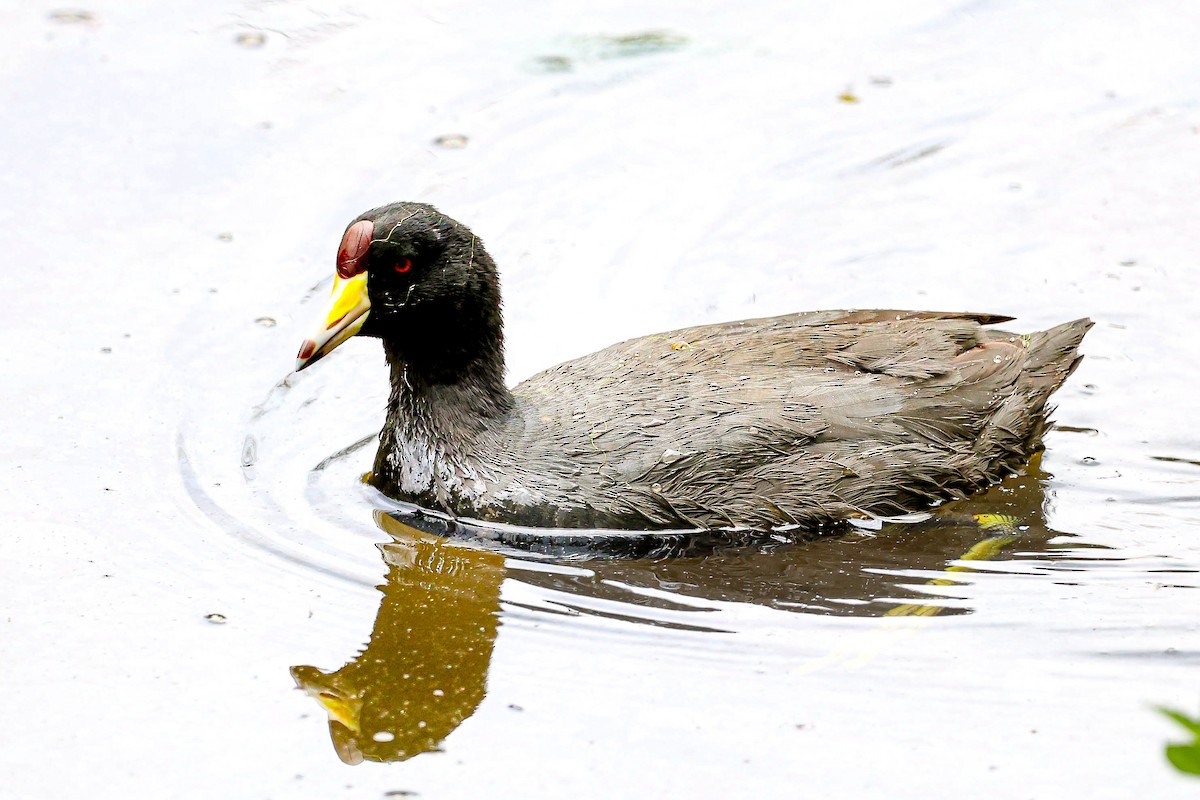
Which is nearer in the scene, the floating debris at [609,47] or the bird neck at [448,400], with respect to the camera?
the bird neck at [448,400]

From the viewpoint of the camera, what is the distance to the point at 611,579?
652 cm

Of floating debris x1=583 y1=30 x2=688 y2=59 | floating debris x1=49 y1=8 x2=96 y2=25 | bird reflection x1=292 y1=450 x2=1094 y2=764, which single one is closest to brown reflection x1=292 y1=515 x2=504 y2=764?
bird reflection x1=292 y1=450 x2=1094 y2=764

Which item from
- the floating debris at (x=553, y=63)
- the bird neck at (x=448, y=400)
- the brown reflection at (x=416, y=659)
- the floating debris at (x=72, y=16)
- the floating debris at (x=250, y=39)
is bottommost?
the brown reflection at (x=416, y=659)

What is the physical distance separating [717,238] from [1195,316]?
2.59 meters

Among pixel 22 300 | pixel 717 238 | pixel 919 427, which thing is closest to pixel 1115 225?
pixel 717 238

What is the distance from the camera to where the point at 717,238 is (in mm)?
9133

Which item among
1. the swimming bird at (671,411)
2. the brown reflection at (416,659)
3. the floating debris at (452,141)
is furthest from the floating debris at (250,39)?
the brown reflection at (416,659)

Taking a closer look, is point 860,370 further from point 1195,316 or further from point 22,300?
point 22,300

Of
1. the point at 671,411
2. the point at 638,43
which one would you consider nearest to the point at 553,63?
the point at 638,43

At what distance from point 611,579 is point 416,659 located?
898 mm

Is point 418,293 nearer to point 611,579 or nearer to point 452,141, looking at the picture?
point 611,579

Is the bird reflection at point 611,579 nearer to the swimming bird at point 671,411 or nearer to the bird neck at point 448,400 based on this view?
the swimming bird at point 671,411

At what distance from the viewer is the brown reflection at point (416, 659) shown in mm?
5648

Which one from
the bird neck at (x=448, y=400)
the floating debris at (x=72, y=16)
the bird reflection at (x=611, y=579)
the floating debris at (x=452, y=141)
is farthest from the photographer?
the floating debris at (x=72, y=16)
